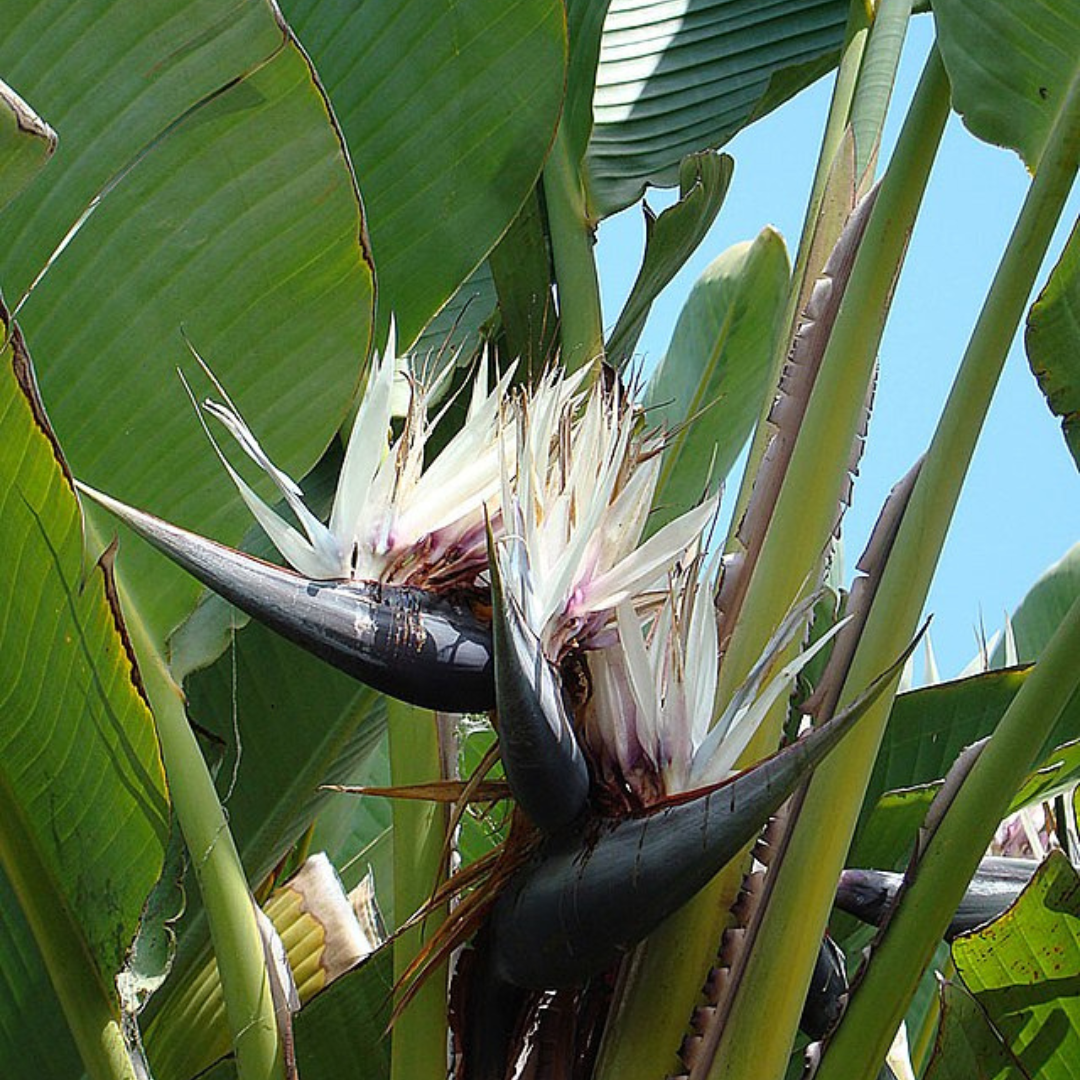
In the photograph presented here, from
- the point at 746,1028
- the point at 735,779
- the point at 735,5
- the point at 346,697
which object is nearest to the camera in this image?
the point at 735,779

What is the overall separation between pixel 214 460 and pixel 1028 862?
432mm

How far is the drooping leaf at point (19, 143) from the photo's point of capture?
1.41 ft

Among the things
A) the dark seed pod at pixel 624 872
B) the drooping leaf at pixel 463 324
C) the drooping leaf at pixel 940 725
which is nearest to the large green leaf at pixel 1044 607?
the drooping leaf at pixel 940 725

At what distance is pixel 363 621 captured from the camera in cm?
46

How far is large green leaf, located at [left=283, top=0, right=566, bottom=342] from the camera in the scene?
2.43ft

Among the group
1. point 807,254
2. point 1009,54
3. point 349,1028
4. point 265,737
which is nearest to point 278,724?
point 265,737

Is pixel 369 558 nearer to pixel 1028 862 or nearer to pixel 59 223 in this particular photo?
pixel 59 223

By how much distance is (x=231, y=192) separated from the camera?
0.65 meters

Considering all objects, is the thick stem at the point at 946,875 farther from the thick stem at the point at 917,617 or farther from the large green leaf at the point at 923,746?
the large green leaf at the point at 923,746

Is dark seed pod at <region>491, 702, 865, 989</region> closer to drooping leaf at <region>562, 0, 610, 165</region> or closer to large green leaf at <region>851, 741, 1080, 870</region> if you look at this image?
large green leaf at <region>851, 741, 1080, 870</region>

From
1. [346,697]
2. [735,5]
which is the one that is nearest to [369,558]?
[346,697]

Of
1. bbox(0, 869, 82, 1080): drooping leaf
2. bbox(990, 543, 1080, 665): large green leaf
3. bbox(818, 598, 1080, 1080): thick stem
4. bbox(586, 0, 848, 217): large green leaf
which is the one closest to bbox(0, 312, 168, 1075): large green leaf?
bbox(0, 869, 82, 1080): drooping leaf

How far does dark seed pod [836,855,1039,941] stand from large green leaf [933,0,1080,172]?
32 cm

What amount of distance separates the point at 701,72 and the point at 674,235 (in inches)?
8.1
